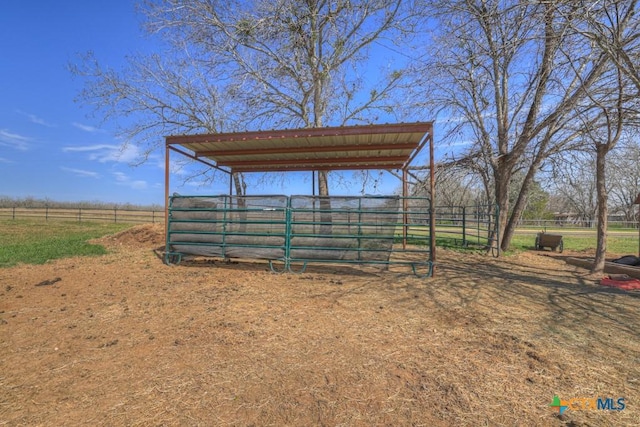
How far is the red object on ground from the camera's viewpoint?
21.4 ft

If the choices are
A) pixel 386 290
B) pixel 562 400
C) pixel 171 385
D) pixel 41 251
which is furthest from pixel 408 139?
pixel 41 251

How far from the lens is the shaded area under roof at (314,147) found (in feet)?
23.2

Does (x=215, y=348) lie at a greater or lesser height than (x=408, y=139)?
lesser

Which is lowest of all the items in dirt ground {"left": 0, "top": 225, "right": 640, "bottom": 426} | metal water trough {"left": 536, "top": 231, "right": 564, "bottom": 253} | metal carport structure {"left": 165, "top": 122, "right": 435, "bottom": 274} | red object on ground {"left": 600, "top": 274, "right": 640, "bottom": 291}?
dirt ground {"left": 0, "top": 225, "right": 640, "bottom": 426}

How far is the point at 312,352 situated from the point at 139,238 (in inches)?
454

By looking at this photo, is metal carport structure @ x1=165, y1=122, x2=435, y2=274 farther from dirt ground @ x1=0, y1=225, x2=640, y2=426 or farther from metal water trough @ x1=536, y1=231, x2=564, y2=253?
metal water trough @ x1=536, y1=231, x2=564, y2=253

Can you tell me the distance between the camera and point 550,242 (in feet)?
44.5

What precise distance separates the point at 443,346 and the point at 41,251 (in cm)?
1183

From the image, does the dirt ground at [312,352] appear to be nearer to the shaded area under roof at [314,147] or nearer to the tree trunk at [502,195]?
the shaded area under roof at [314,147]

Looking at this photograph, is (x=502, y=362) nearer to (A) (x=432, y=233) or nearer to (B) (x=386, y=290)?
(B) (x=386, y=290)

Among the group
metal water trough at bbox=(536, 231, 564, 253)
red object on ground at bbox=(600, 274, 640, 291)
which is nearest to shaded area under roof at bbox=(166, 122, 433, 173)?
red object on ground at bbox=(600, 274, 640, 291)

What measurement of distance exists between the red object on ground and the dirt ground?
30.3 inches

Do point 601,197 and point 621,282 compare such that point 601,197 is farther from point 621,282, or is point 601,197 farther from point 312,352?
point 312,352

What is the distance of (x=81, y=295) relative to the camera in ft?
18.0
